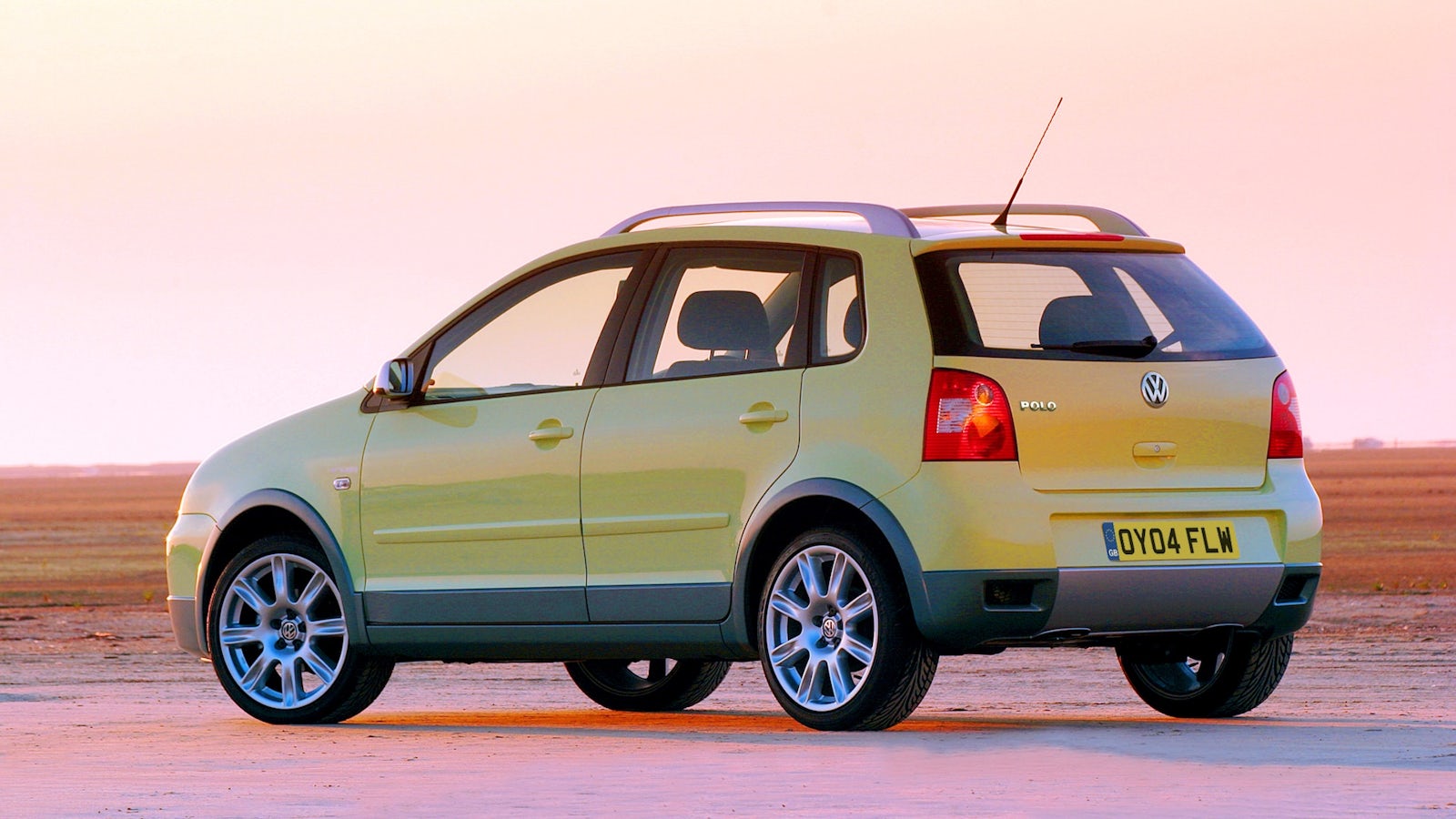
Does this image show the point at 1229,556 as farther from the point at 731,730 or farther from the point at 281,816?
the point at 281,816

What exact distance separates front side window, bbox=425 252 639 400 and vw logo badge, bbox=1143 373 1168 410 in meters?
2.10

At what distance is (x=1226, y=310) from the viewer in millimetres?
9078

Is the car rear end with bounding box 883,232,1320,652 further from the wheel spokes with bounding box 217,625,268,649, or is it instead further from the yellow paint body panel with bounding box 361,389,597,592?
the wheel spokes with bounding box 217,625,268,649

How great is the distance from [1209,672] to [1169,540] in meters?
1.45

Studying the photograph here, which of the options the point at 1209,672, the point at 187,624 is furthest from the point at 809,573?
the point at 187,624

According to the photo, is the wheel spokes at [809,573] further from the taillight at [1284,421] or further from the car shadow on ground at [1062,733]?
the taillight at [1284,421]

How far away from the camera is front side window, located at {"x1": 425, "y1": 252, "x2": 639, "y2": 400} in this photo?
31.3 ft

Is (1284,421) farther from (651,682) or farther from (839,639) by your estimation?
(651,682)

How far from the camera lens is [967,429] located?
832 centimetres

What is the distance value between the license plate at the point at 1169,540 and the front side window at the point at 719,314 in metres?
1.36

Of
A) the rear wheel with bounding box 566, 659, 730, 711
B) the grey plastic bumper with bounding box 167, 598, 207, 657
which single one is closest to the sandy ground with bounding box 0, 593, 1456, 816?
the rear wheel with bounding box 566, 659, 730, 711

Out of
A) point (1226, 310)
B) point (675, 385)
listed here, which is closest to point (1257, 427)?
point (1226, 310)

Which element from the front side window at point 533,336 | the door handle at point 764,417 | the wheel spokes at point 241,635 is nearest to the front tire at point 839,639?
the door handle at point 764,417

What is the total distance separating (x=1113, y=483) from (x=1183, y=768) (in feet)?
4.18
